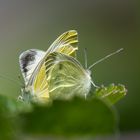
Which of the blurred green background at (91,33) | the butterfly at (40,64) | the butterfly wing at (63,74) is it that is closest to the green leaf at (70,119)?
the butterfly at (40,64)

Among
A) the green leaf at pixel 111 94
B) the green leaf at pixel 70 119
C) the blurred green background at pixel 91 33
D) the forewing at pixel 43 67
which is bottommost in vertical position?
the green leaf at pixel 70 119

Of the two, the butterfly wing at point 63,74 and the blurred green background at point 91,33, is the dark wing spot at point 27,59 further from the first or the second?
the blurred green background at point 91,33

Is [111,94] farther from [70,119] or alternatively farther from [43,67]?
[43,67]

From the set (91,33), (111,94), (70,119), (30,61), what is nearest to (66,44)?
(30,61)

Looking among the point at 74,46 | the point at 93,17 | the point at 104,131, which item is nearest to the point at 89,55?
the point at 93,17

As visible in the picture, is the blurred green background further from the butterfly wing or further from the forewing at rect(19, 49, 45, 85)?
the butterfly wing

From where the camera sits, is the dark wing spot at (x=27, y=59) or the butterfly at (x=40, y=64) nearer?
the butterfly at (x=40, y=64)

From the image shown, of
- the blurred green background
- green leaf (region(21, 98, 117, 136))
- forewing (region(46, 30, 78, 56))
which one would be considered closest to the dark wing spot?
forewing (region(46, 30, 78, 56))
